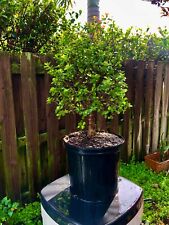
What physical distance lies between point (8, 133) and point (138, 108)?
6.11 ft

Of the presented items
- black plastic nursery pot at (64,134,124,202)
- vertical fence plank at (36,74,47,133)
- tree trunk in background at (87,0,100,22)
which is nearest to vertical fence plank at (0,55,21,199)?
vertical fence plank at (36,74,47,133)

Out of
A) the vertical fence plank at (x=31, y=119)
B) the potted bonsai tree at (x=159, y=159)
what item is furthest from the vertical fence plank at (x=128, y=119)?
the vertical fence plank at (x=31, y=119)

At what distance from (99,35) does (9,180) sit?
151cm

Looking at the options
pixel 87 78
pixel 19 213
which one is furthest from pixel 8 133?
pixel 87 78

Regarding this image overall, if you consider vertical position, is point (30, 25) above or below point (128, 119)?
above

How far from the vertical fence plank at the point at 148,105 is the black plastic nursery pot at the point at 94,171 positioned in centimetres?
170

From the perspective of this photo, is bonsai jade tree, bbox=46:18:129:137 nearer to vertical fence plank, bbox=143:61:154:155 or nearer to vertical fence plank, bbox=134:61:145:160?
vertical fence plank, bbox=134:61:145:160

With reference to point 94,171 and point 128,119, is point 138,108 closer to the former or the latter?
point 128,119

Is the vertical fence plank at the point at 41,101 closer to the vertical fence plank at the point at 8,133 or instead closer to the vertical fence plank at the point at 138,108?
the vertical fence plank at the point at 8,133

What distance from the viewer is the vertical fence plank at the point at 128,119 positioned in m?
3.00

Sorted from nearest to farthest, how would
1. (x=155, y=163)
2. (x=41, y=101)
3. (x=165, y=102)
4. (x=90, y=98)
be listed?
(x=90, y=98) → (x=41, y=101) → (x=155, y=163) → (x=165, y=102)

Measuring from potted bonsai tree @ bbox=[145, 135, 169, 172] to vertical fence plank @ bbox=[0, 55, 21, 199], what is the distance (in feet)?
5.99

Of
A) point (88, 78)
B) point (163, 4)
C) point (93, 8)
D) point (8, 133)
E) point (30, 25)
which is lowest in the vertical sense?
point (8, 133)

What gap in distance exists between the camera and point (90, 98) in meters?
1.72
